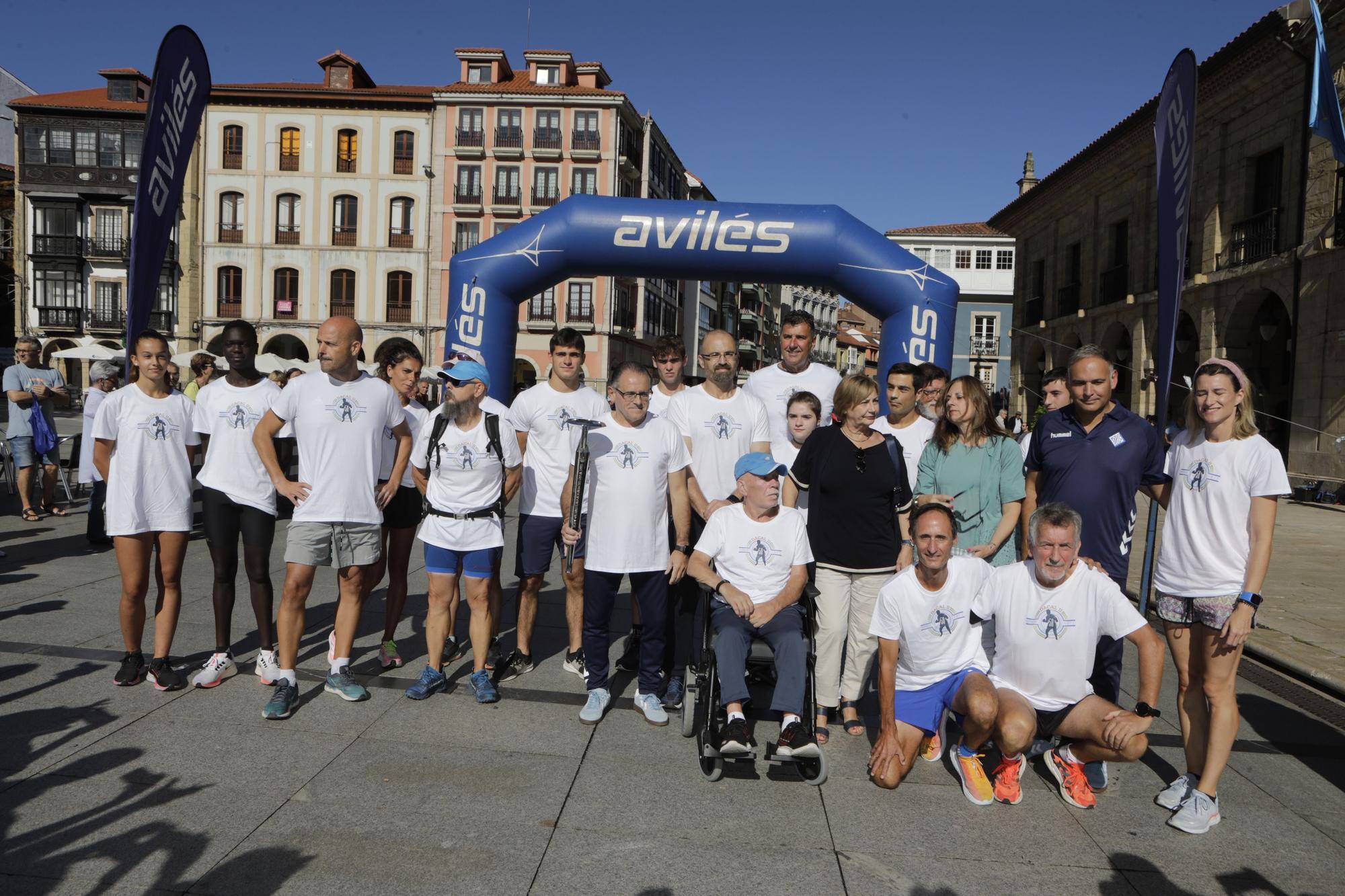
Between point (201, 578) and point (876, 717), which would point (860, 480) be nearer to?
point (876, 717)

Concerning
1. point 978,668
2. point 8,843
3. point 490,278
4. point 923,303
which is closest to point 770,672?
point 978,668

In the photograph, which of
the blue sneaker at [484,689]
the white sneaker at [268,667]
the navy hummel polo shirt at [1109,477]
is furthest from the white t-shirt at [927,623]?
the white sneaker at [268,667]

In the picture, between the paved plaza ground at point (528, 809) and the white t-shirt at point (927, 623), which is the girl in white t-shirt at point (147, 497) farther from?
the white t-shirt at point (927, 623)

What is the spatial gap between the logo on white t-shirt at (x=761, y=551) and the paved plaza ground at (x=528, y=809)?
896 millimetres

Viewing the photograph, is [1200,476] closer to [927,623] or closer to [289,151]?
[927,623]

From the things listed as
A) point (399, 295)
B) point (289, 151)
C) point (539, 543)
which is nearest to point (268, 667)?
point (539, 543)

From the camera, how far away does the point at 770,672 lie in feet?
16.5

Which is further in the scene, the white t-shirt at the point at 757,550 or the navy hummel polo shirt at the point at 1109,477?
the white t-shirt at the point at 757,550

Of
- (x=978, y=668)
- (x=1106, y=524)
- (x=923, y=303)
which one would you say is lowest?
(x=978, y=668)

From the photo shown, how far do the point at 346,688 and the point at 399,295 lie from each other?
133 ft

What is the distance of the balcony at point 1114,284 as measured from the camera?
25.1 metres

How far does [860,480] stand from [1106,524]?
120 centimetres

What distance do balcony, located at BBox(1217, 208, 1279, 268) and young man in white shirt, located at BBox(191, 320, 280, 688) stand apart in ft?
64.8

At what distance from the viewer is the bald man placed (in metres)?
4.88
